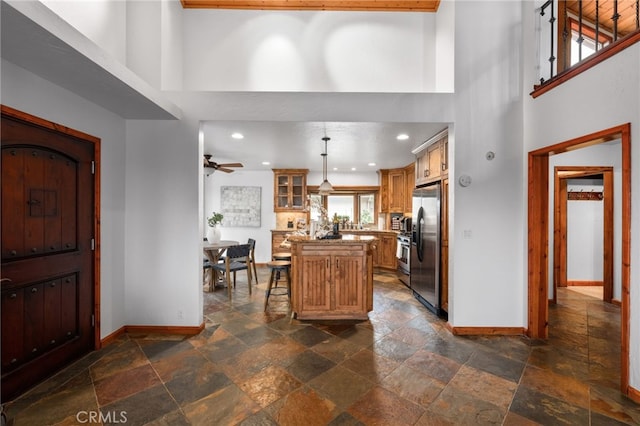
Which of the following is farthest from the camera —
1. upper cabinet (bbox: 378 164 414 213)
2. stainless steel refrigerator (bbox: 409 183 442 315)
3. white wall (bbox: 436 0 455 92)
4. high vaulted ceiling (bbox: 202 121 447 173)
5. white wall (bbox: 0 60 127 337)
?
upper cabinet (bbox: 378 164 414 213)

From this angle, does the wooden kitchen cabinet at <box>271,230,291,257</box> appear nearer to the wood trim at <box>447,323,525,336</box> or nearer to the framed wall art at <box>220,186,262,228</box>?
the framed wall art at <box>220,186,262,228</box>

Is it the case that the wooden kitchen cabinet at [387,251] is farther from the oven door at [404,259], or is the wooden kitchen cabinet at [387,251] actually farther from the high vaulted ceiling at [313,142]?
the high vaulted ceiling at [313,142]

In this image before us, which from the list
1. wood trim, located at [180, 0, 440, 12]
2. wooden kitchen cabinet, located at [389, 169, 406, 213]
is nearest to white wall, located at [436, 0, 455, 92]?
wood trim, located at [180, 0, 440, 12]

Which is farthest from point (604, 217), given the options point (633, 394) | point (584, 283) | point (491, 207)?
point (633, 394)

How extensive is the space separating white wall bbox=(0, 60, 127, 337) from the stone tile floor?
A: 0.40 metres

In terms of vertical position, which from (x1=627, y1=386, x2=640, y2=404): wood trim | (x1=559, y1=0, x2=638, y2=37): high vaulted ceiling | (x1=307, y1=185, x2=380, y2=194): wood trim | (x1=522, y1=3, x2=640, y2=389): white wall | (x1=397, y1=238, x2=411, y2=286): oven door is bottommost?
(x1=627, y1=386, x2=640, y2=404): wood trim

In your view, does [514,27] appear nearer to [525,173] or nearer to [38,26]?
[525,173]

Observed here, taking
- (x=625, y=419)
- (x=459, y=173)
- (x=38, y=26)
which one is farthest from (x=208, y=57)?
(x=625, y=419)

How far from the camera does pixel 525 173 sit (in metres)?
2.86

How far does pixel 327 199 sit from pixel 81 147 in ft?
16.5

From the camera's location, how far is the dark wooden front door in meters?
1.86

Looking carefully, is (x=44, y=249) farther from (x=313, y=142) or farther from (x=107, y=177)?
(x=313, y=142)

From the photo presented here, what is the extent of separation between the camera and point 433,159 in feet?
11.7

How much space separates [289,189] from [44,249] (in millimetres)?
4615
